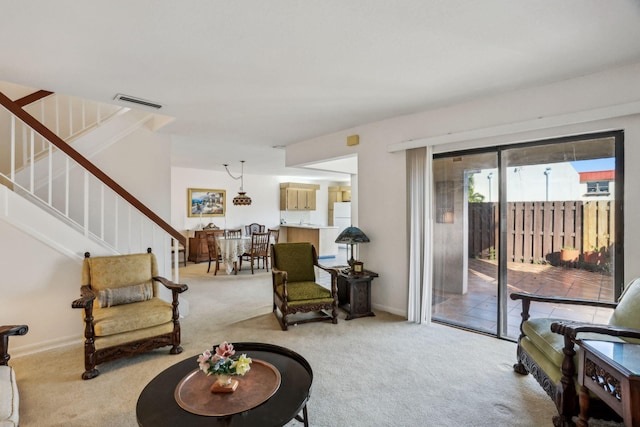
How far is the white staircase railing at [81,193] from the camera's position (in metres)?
3.53

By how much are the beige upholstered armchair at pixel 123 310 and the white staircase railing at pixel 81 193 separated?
0.39 metres

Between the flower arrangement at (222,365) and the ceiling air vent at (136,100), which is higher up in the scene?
the ceiling air vent at (136,100)

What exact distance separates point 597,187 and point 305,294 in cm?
304

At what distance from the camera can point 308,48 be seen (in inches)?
86.7

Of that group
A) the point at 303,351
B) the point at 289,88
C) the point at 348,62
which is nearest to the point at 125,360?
the point at 303,351

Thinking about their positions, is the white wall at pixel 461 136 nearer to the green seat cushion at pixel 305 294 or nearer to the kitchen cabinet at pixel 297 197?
the green seat cushion at pixel 305 294

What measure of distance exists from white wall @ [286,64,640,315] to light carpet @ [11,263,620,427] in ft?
2.80

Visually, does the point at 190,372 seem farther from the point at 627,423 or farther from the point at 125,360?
the point at 627,423

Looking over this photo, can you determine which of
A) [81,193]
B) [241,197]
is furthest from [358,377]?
[241,197]

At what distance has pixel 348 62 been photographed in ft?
7.93

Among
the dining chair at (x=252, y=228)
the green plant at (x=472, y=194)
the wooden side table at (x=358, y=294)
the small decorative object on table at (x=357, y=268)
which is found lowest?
the wooden side table at (x=358, y=294)

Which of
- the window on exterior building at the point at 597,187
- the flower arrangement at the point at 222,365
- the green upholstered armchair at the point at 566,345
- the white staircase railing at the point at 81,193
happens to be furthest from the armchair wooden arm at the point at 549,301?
the white staircase railing at the point at 81,193

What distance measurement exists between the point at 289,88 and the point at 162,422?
268cm

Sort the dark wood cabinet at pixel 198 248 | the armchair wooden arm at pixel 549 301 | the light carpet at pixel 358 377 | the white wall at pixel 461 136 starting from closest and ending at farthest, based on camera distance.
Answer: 1. the light carpet at pixel 358 377
2. the armchair wooden arm at pixel 549 301
3. the white wall at pixel 461 136
4. the dark wood cabinet at pixel 198 248
